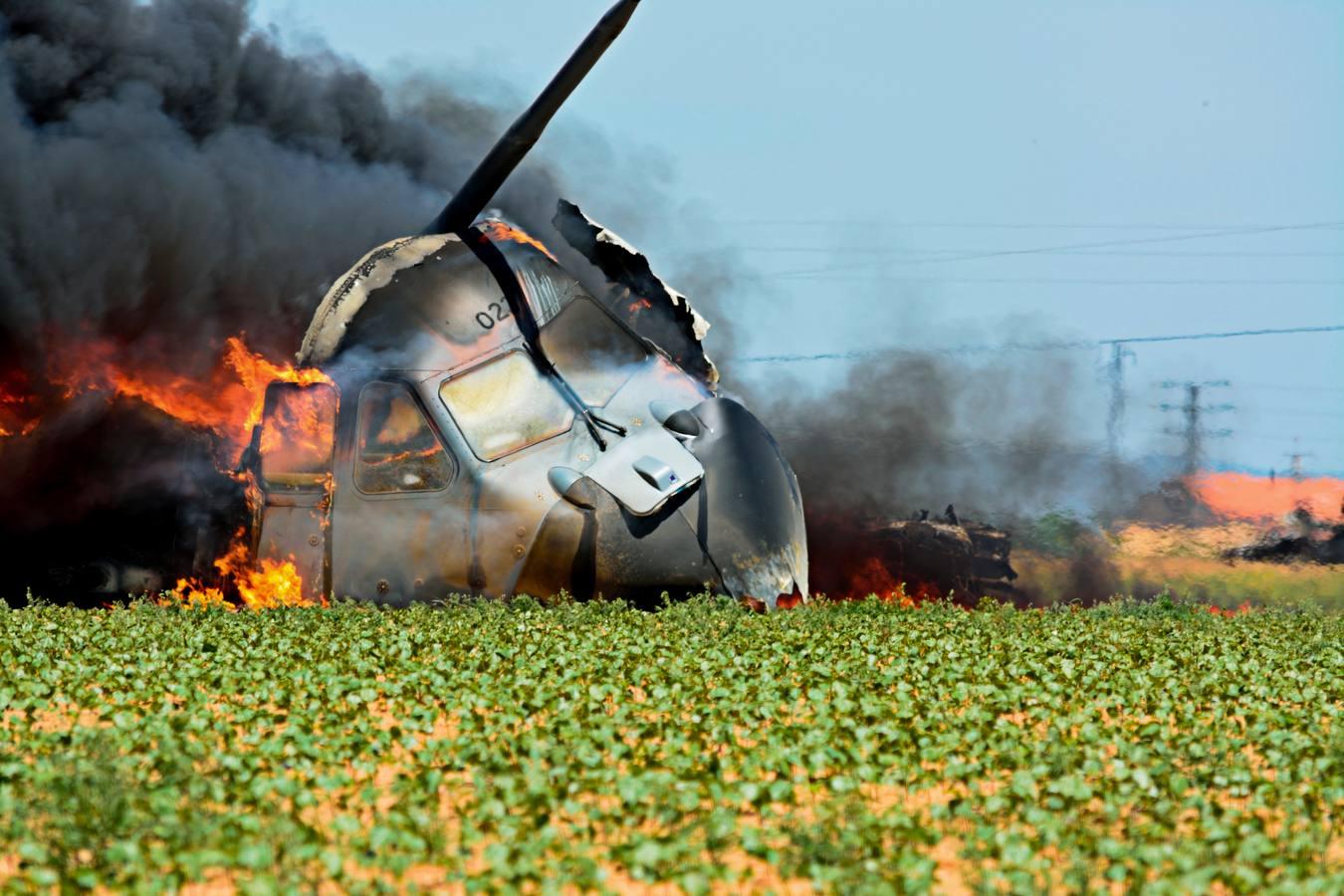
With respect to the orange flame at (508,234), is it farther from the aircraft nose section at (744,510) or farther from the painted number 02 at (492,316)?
the aircraft nose section at (744,510)

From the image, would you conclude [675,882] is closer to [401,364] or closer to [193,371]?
[401,364]

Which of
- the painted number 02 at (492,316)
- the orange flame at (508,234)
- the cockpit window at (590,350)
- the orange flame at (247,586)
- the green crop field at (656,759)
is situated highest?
the orange flame at (508,234)

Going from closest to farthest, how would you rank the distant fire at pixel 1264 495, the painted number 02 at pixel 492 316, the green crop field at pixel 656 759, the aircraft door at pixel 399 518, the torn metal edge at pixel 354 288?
the green crop field at pixel 656 759 < the aircraft door at pixel 399 518 < the painted number 02 at pixel 492 316 < the torn metal edge at pixel 354 288 < the distant fire at pixel 1264 495

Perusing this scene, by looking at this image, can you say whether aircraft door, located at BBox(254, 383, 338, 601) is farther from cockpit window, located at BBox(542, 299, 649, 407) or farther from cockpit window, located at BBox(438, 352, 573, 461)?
cockpit window, located at BBox(542, 299, 649, 407)

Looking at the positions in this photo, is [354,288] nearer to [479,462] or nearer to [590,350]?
[479,462]

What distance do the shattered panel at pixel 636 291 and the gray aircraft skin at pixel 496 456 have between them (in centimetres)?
114

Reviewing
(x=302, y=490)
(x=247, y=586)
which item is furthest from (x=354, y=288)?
(x=247, y=586)

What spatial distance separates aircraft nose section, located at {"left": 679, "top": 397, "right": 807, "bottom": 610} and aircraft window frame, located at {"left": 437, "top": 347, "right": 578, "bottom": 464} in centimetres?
168

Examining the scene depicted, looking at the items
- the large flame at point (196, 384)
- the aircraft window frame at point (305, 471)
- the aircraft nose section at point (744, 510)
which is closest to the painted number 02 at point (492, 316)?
the aircraft window frame at point (305, 471)

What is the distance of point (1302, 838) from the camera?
9695 mm

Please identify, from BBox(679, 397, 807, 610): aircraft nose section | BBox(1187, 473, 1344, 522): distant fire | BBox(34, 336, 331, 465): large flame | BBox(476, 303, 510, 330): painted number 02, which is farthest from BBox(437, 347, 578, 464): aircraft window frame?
BBox(1187, 473, 1344, 522): distant fire

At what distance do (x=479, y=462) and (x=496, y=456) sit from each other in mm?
230

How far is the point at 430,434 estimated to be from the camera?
21.1m

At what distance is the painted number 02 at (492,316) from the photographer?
21.7 m
